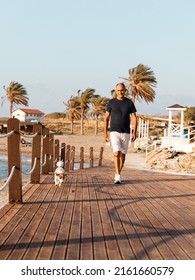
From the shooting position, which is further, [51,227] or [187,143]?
[187,143]

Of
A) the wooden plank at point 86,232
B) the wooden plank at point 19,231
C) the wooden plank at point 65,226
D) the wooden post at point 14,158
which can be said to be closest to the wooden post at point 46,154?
the wooden plank at point 65,226

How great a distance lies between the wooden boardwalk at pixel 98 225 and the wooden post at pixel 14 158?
0.17m

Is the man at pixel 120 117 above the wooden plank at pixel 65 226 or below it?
above

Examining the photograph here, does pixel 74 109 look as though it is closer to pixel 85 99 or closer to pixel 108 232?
pixel 85 99

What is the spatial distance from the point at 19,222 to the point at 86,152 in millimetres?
38252

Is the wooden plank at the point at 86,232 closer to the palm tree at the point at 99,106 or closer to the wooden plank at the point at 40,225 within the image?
the wooden plank at the point at 40,225

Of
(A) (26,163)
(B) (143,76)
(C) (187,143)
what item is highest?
(B) (143,76)

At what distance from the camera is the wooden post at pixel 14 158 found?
5.76m

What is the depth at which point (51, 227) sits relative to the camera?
470cm

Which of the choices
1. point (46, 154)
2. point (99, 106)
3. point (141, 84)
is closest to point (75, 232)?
point (46, 154)

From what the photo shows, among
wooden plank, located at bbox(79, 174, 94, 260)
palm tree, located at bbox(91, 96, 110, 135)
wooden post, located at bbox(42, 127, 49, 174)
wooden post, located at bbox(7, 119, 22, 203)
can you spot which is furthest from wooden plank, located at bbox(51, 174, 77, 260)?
palm tree, located at bbox(91, 96, 110, 135)

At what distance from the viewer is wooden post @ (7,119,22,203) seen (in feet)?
18.9

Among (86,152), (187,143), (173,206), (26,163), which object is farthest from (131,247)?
(86,152)
